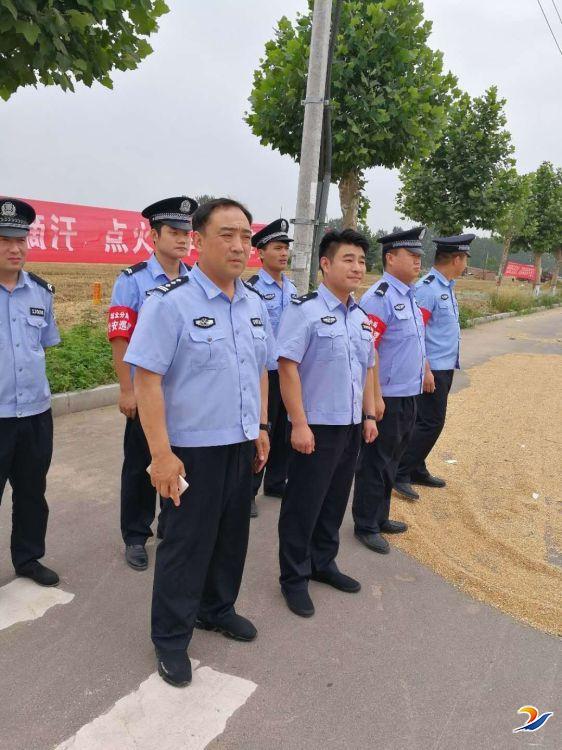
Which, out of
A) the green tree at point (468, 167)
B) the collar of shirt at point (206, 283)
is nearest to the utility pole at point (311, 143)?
the collar of shirt at point (206, 283)

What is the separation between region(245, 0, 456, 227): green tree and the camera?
6.84 metres

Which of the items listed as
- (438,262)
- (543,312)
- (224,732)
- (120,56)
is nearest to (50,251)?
(120,56)

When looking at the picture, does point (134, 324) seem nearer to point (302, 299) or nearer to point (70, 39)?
point (302, 299)

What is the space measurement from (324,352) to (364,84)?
5579mm

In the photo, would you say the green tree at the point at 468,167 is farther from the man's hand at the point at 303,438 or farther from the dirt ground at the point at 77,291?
the man's hand at the point at 303,438

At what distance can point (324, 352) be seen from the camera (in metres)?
2.71

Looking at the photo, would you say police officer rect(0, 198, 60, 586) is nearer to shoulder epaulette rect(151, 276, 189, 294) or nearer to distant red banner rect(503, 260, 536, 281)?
shoulder epaulette rect(151, 276, 189, 294)

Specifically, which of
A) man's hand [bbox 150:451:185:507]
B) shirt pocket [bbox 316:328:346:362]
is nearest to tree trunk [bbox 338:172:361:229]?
shirt pocket [bbox 316:328:346:362]

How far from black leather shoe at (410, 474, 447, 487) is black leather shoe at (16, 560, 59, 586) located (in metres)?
2.81

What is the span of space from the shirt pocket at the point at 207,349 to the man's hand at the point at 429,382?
7.32 feet

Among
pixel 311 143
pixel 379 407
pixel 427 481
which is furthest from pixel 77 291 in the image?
pixel 379 407

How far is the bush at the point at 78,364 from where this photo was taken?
5.59 m

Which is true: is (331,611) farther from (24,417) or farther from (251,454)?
(24,417)

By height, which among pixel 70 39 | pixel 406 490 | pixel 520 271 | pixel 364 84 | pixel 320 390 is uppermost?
pixel 364 84
